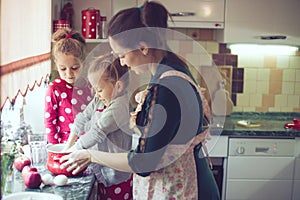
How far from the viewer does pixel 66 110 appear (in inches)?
76.0

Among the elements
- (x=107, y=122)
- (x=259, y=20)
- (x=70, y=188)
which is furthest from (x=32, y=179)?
(x=259, y=20)

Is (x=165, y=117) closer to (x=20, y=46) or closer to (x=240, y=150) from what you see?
(x=20, y=46)

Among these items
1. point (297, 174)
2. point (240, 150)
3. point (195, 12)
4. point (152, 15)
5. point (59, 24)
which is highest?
point (195, 12)

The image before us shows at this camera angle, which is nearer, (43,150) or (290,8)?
(43,150)

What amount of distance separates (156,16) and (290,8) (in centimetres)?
169

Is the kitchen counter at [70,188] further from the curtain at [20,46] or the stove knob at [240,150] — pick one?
the stove knob at [240,150]

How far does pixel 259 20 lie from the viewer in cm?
272

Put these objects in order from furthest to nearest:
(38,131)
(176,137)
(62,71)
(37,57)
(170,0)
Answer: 1. (170,0)
2. (38,131)
3. (62,71)
4. (37,57)
5. (176,137)

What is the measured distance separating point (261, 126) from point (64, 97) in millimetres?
1409

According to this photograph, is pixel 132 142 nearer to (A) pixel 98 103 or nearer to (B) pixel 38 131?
(A) pixel 98 103

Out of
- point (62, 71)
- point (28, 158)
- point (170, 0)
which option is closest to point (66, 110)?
point (62, 71)

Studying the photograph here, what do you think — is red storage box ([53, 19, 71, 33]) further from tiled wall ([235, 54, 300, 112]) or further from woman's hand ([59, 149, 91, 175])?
tiled wall ([235, 54, 300, 112])

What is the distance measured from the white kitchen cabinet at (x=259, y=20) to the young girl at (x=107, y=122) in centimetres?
121

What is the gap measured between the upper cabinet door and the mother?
1.36m
